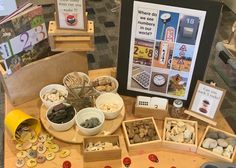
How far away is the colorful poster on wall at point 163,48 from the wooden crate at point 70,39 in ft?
0.54

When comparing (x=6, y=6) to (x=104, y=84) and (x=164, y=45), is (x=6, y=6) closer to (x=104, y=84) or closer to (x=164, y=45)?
(x=104, y=84)

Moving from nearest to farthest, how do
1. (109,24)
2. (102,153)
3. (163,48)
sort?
(102,153) → (163,48) → (109,24)

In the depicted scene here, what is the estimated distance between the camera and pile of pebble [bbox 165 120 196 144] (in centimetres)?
104

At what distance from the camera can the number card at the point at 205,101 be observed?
1.05 metres

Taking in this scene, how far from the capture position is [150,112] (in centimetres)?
113

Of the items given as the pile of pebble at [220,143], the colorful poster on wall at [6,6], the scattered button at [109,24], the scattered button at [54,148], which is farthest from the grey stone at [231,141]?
the scattered button at [109,24]

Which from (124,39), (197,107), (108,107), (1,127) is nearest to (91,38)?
(124,39)

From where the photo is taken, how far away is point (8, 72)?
1087 mm

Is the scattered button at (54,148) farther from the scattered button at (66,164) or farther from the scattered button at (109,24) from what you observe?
the scattered button at (109,24)

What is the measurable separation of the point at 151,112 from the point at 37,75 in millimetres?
432

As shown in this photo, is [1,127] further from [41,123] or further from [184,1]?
[184,1]

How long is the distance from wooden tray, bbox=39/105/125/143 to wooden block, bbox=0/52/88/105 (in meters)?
0.11

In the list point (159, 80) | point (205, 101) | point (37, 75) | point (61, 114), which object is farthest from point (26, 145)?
point (205, 101)

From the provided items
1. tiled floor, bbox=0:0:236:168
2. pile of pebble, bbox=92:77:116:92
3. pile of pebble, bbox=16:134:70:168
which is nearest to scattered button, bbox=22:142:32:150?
pile of pebble, bbox=16:134:70:168
